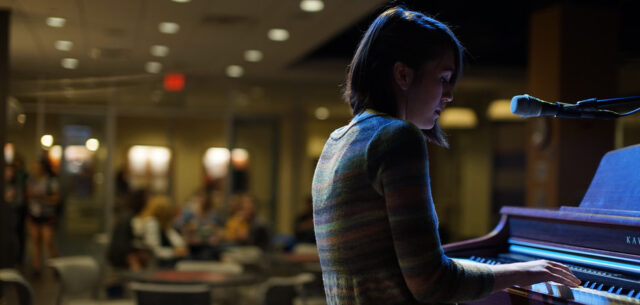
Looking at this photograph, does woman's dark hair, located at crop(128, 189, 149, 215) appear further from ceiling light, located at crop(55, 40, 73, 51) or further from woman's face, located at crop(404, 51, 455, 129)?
woman's face, located at crop(404, 51, 455, 129)

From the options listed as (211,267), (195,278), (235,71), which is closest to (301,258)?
(211,267)

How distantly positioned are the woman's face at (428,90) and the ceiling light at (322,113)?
11.4 metres

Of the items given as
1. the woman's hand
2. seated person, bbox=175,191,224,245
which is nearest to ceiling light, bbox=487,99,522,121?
seated person, bbox=175,191,224,245

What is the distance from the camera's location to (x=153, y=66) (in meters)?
9.24

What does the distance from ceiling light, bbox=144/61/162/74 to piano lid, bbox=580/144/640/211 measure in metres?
7.39

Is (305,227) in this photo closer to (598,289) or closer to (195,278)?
(195,278)

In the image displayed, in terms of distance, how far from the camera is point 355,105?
1631mm

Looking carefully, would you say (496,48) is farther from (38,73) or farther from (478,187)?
(38,73)

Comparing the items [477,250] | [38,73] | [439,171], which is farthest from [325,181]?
[439,171]

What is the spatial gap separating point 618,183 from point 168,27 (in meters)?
6.43

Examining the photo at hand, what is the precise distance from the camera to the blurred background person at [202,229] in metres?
→ 9.04

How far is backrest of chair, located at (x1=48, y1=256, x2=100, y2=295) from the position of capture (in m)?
5.64

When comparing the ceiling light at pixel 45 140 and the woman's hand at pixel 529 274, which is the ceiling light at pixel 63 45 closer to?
the ceiling light at pixel 45 140

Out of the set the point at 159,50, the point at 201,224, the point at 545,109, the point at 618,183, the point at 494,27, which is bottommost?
the point at 201,224
